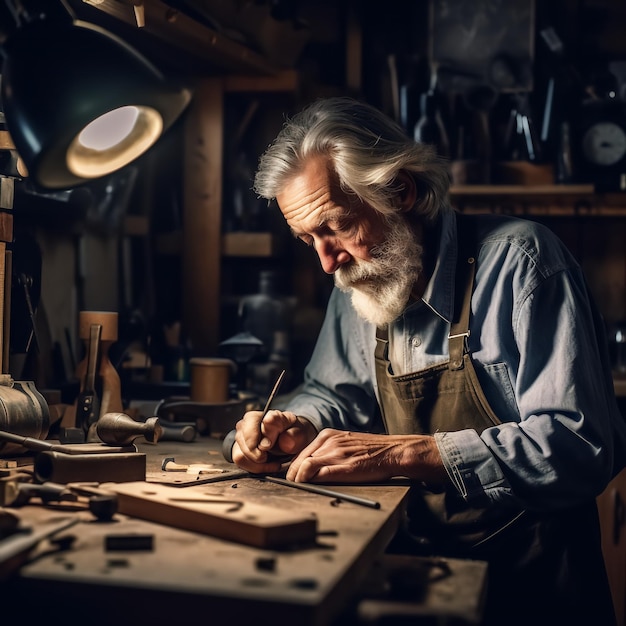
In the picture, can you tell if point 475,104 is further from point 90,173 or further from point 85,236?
point 90,173

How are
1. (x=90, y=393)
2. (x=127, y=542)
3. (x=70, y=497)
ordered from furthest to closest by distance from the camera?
(x=90, y=393) < (x=70, y=497) < (x=127, y=542)

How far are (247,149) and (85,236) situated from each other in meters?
1.13

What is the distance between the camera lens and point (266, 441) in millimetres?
2361

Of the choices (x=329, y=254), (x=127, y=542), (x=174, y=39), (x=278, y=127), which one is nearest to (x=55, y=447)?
(x=127, y=542)

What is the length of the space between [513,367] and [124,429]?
1.00 m

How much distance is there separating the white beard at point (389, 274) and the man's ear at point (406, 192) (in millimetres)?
48

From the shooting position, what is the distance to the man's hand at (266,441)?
2.34 metres

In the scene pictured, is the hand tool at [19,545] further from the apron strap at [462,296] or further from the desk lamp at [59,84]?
the apron strap at [462,296]

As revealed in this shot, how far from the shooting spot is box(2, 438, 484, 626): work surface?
133 cm

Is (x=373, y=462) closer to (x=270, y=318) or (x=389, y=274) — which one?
(x=389, y=274)

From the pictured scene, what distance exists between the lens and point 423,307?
8.70 feet

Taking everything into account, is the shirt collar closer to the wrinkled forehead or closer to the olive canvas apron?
the olive canvas apron

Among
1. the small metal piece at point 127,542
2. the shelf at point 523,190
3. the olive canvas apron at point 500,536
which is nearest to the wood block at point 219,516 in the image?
the small metal piece at point 127,542

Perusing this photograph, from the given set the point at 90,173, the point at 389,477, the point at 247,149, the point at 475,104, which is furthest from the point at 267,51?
the point at 389,477
